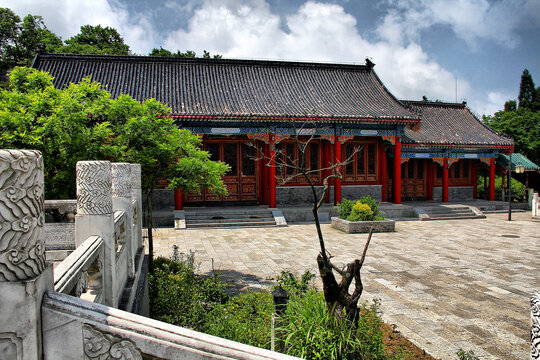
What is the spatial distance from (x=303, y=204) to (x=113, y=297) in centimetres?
1410

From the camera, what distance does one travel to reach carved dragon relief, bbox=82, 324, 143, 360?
1.58 m

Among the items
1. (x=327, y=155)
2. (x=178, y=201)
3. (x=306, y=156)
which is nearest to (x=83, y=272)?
(x=178, y=201)

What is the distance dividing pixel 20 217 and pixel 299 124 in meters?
14.1

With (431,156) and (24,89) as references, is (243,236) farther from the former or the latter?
(431,156)

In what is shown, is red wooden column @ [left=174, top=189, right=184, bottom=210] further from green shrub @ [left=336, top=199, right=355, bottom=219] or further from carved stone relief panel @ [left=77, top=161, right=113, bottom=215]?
carved stone relief panel @ [left=77, top=161, right=113, bottom=215]

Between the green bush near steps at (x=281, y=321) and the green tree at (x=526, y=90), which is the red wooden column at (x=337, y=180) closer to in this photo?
the green bush near steps at (x=281, y=321)

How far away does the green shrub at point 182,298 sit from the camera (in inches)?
181

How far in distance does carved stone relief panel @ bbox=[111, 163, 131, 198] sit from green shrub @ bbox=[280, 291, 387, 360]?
2.35m

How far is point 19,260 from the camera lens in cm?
138

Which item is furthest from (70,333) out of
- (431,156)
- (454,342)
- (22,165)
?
(431,156)

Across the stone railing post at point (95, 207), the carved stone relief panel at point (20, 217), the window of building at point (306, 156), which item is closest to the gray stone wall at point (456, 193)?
the window of building at point (306, 156)

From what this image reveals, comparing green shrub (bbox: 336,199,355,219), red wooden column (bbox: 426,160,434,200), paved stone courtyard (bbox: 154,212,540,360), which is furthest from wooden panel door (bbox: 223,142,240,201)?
red wooden column (bbox: 426,160,434,200)

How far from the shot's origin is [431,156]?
61.2 ft

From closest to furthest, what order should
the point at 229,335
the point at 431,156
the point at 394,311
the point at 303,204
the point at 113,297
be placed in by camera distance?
the point at 113,297, the point at 229,335, the point at 394,311, the point at 303,204, the point at 431,156
